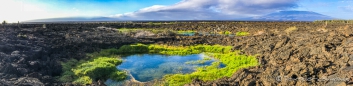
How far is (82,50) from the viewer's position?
1104 inches

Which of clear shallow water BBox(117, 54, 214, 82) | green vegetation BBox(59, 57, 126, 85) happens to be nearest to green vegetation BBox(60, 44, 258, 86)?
green vegetation BBox(59, 57, 126, 85)

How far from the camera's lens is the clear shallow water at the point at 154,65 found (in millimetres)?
21028

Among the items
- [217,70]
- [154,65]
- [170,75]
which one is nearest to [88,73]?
[170,75]

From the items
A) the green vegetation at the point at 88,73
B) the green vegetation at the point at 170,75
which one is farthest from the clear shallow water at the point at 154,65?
the green vegetation at the point at 88,73

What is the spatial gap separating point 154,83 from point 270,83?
777 centimetres

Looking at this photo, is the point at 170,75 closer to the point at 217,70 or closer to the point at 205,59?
the point at 217,70

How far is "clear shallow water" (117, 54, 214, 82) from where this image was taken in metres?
21.0

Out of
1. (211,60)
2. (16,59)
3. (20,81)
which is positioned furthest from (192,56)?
(20,81)

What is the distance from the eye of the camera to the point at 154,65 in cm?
2442

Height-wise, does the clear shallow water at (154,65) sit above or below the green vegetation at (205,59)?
below

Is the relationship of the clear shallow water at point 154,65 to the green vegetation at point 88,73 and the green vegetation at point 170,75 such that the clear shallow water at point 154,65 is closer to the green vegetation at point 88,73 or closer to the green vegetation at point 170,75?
the green vegetation at point 170,75

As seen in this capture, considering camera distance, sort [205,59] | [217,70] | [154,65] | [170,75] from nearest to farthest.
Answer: [170,75] → [217,70] → [154,65] → [205,59]

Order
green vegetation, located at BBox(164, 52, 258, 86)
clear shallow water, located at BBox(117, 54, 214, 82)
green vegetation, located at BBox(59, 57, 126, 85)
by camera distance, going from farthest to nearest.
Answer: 1. clear shallow water, located at BBox(117, 54, 214, 82)
2. green vegetation, located at BBox(164, 52, 258, 86)
3. green vegetation, located at BBox(59, 57, 126, 85)

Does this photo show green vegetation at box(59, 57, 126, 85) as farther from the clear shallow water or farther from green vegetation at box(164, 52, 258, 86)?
green vegetation at box(164, 52, 258, 86)
